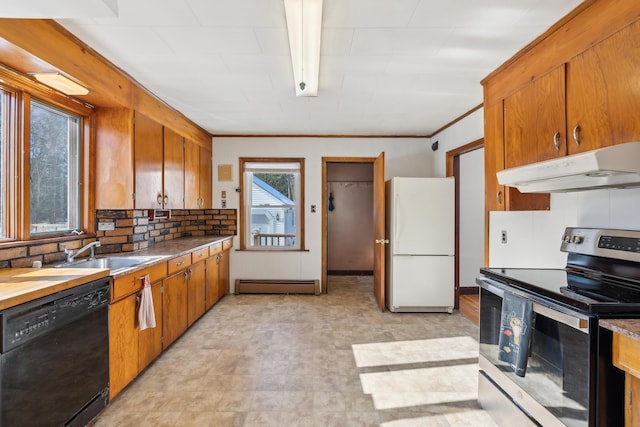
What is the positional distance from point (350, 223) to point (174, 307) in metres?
4.09

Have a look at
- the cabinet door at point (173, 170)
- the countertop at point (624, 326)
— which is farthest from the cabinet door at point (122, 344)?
the countertop at point (624, 326)

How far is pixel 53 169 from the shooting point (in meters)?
2.48

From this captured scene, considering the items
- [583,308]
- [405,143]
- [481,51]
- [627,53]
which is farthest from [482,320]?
[405,143]

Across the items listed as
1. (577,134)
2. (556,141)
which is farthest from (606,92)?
(556,141)

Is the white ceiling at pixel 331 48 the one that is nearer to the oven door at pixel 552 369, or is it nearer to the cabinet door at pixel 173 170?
the cabinet door at pixel 173 170

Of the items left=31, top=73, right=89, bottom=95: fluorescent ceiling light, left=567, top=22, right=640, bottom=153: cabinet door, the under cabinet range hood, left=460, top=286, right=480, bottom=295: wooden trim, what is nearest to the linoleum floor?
left=460, top=286, right=480, bottom=295: wooden trim

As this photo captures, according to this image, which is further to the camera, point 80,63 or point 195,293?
point 195,293

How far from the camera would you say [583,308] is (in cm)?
133

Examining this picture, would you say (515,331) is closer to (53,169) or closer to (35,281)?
(35,281)

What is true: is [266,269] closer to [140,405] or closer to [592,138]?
[140,405]

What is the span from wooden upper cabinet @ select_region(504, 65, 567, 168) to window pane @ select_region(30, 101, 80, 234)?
3267 millimetres

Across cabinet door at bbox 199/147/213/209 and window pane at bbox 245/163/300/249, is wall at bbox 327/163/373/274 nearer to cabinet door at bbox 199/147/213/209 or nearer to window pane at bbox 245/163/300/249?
window pane at bbox 245/163/300/249

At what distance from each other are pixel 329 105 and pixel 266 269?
2.59 metres

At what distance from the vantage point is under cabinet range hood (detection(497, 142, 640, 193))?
1.34 meters
